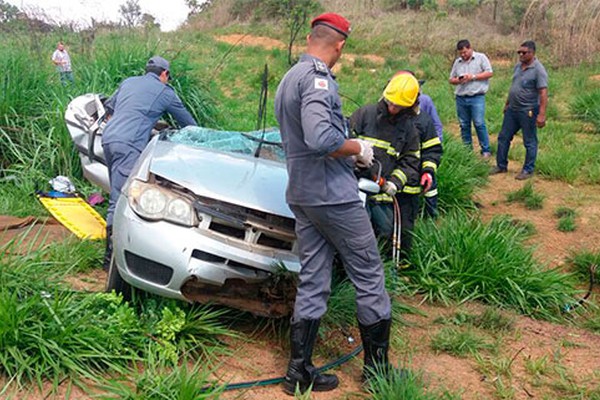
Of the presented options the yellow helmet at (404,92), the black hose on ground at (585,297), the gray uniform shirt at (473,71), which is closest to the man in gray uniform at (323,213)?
the yellow helmet at (404,92)

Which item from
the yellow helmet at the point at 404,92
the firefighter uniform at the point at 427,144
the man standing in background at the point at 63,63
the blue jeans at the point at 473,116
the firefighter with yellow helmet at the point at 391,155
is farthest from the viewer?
the blue jeans at the point at 473,116

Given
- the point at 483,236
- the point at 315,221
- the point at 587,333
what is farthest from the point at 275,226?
the point at 587,333

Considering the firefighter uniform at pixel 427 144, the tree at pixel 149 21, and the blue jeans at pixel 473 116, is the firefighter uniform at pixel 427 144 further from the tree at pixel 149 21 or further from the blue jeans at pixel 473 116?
the tree at pixel 149 21

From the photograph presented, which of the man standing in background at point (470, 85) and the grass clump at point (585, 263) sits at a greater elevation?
the man standing in background at point (470, 85)

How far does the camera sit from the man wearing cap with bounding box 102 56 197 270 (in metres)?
4.72

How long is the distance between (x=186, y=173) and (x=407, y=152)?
6.49ft

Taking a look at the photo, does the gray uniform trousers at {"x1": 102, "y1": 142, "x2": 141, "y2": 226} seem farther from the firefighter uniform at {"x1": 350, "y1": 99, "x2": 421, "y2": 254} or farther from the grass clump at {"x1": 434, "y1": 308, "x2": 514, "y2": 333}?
the grass clump at {"x1": 434, "y1": 308, "x2": 514, "y2": 333}

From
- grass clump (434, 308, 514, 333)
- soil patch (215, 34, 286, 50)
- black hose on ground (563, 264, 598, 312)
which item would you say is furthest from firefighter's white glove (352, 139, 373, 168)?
soil patch (215, 34, 286, 50)

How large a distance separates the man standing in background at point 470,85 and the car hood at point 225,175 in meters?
5.66

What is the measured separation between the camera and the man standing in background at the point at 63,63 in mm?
7793

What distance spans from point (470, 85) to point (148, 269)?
269 inches

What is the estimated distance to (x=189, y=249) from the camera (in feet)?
10.4

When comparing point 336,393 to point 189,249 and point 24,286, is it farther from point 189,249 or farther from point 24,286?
point 24,286

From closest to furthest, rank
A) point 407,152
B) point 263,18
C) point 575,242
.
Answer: point 407,152, point 575,242, point 263,18
